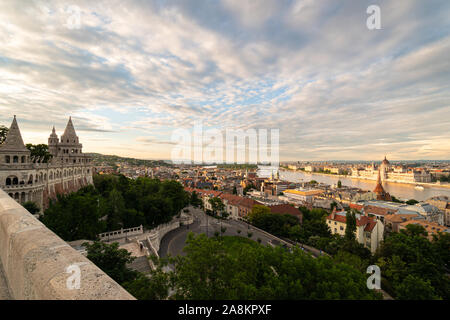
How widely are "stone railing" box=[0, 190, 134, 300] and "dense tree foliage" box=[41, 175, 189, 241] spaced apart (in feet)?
46.9

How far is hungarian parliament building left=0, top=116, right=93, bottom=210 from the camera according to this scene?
17781 millimetres

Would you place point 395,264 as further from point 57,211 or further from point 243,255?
point 57,211

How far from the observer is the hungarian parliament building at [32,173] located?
700 inches

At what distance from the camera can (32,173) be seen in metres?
19.0

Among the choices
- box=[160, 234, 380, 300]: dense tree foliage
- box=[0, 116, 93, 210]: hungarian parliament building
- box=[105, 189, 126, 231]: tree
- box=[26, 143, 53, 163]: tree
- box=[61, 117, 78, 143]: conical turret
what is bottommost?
box=[105, 189, 126, 231]: tree

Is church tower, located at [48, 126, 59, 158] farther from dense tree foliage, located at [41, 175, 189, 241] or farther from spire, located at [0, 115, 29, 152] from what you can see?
spire, located at [0, 115, 29, 152]

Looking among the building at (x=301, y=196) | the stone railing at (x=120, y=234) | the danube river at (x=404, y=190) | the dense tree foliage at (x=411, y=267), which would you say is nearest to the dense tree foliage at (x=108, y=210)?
the stone railing at (x=120, y=234)

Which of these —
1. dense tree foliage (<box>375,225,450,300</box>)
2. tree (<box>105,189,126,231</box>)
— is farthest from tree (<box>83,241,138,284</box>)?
dense tree foliage (<box>375,225,450,300</box>)

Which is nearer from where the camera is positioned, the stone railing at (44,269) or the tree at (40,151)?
the stone railing at (44,269)

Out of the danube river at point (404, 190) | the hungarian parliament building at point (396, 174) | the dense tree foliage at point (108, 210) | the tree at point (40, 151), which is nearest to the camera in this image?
the dense tree foliage at point (108, 210)

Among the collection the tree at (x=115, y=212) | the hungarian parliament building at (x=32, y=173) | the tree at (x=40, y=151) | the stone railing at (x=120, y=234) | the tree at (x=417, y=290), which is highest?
the tree at (x=40, y=151)

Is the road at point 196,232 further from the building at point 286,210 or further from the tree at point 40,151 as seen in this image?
the tree at point 40,151

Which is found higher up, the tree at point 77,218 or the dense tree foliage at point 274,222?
the tree at point 77,218

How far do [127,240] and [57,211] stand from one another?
18.8 ft
